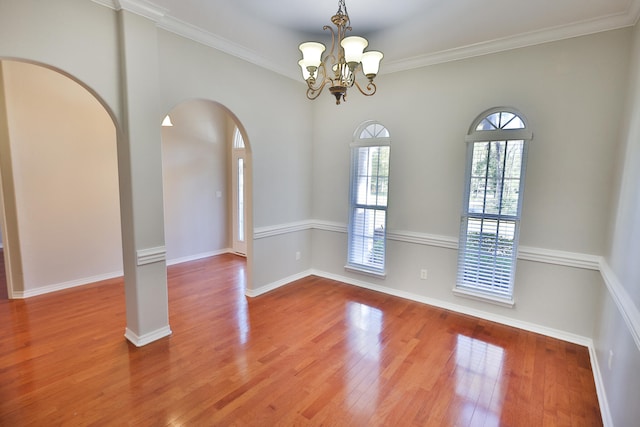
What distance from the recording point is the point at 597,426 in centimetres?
195

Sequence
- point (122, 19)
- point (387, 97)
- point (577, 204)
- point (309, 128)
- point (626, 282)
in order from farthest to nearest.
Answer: point (309, 128) → point (387, 97) → point (577, 204) → point (122, 19) → point (626, 282)

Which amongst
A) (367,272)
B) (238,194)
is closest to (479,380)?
(367,272)

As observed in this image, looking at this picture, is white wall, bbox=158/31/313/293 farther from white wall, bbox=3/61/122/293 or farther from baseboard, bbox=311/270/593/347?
white wall, bbox=3/61/122/293

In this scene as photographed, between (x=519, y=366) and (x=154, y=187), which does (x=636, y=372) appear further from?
(x=154, y=187)

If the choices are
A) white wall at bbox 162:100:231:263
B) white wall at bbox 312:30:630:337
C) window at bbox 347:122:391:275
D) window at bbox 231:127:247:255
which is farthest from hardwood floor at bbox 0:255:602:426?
window at bbox 231:127:247:255

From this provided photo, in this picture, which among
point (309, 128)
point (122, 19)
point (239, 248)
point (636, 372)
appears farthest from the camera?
point (239, 248)

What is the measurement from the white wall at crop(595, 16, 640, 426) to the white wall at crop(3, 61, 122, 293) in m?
5.46

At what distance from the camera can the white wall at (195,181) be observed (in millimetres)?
5207

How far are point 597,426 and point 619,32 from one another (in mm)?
3043

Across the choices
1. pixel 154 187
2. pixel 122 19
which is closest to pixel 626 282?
pixel 154 187

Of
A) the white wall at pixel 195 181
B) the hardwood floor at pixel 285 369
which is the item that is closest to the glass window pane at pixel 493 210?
the hardwood floor at pixel 285 369

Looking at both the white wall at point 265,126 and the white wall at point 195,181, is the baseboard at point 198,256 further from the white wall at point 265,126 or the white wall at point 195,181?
the white wall at point 265,126

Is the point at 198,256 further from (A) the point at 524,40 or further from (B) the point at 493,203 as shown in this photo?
(A) the point at 524,40

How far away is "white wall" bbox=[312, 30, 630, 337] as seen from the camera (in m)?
2.74
